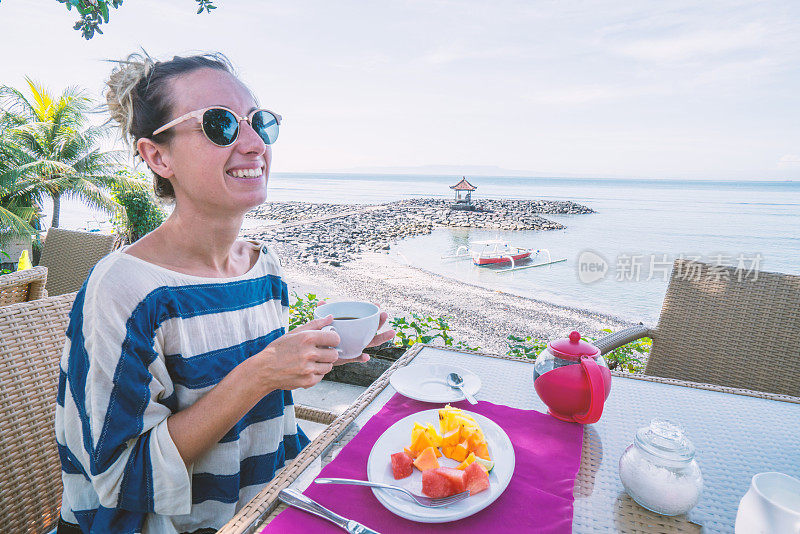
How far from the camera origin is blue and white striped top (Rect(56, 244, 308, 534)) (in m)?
0.84

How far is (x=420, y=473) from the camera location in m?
0.82

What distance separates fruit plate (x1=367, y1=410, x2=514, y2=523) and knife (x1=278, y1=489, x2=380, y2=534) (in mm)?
61

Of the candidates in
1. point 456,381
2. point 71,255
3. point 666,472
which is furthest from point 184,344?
point 71,255

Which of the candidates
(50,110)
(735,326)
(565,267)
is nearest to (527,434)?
(735,326)

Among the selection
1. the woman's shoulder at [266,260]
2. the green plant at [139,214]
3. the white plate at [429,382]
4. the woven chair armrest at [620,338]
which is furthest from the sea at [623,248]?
the green plant at [139,214]

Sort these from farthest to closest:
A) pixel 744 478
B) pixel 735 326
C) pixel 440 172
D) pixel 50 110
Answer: pixel 440 172 < pixel 50 110 < pixel 735 326 < pixel 744 478

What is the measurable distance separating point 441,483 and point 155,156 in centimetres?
107

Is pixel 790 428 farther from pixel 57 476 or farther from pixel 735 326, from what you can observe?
pixel 57 476

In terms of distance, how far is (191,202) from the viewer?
111cm

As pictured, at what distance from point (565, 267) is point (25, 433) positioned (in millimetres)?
16377

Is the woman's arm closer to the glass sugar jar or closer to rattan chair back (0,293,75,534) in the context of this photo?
rattan chair back (0,293,75,534)

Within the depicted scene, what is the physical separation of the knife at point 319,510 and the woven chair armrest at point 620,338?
4.68ft

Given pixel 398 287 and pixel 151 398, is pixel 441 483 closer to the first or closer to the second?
pixel 151 398

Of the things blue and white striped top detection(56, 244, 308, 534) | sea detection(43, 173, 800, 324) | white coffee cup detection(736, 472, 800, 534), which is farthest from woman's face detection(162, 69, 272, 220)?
sea detection(43, 173, 800, 324)
